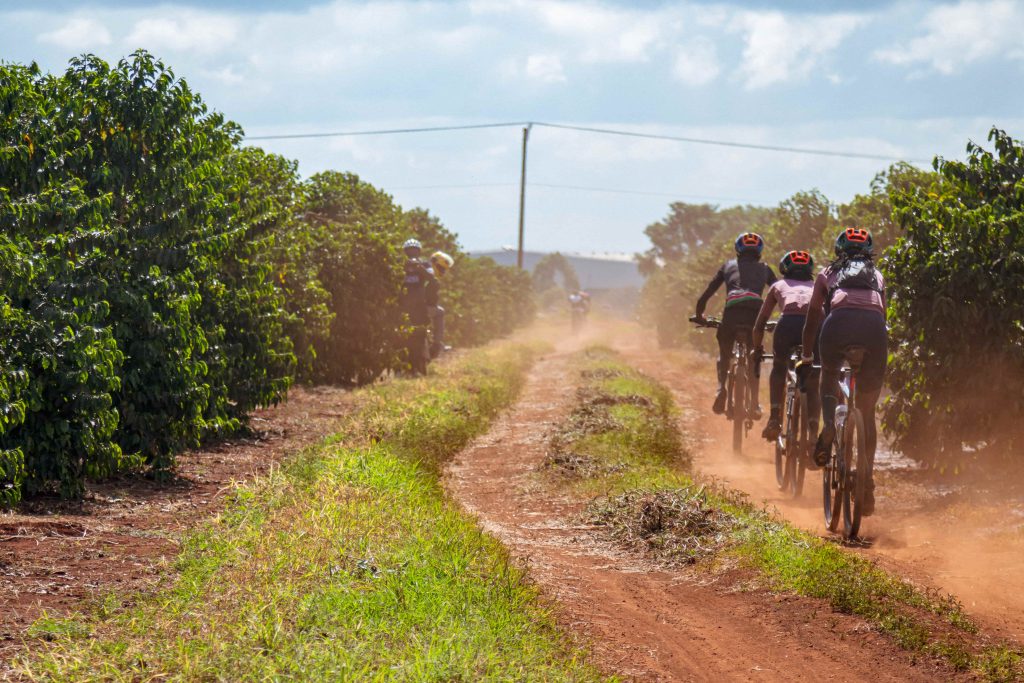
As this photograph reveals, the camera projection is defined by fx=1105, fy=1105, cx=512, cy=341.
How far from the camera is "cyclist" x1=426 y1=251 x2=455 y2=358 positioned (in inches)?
766

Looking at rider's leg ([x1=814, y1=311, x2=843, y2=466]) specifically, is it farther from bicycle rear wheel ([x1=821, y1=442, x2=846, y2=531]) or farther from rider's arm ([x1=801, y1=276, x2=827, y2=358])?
rider's arm ([x1=801, y1=276, x2=827, y2=358])

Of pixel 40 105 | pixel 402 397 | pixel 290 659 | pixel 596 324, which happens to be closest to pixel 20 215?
pixel 40 105

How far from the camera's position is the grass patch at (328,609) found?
184 inches

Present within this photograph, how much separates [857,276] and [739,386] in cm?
465

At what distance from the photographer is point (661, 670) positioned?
529 centimetres

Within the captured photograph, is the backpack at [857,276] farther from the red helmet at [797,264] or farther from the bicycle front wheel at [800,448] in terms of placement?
the red helmet at [797,264]

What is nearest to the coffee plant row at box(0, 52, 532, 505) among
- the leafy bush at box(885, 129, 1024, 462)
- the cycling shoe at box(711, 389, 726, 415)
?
the cycling shoe at box(711, 389, 726, 415)

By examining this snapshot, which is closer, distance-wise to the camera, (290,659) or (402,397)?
(290,659)

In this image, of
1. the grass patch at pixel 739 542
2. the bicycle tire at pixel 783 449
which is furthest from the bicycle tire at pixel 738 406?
the bicycle tire at pixel 783 449

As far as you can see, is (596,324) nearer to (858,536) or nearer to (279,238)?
(279,238)

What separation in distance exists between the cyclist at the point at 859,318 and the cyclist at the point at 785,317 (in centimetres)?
133

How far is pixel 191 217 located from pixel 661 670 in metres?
6.65

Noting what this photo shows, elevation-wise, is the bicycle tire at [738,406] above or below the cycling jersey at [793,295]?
below

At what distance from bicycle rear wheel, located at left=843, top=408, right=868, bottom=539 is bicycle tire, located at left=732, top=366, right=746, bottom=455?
14.1ft
